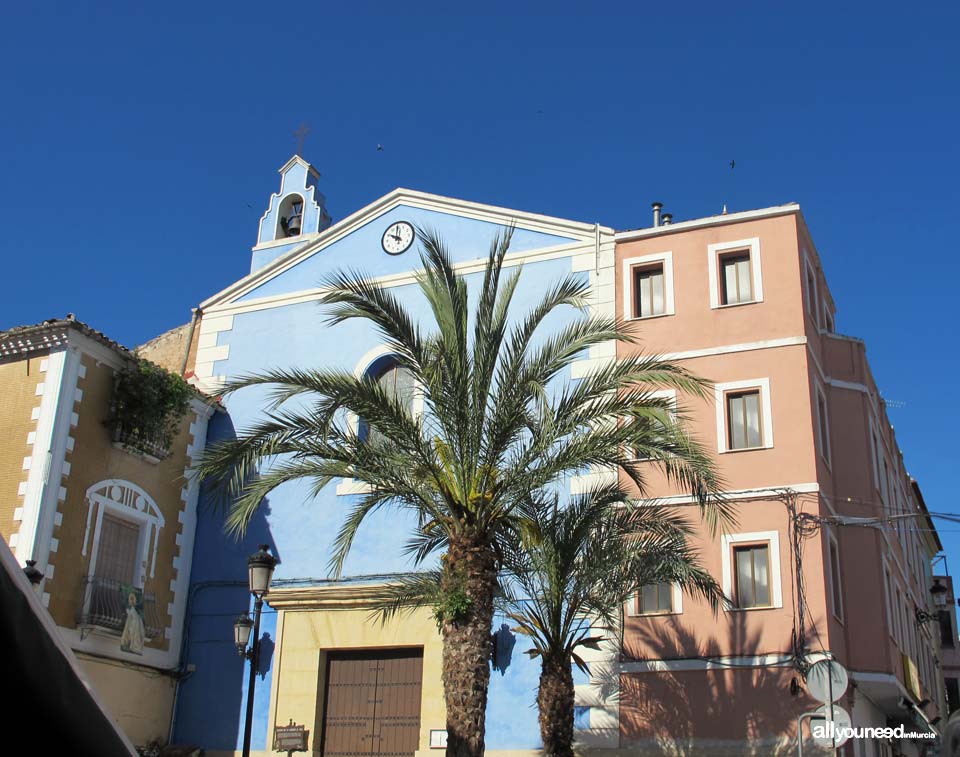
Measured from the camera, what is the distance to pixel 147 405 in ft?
65.6

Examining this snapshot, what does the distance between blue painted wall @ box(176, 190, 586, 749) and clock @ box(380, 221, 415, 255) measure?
0.15m

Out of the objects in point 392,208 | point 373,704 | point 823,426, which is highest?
point 392,208

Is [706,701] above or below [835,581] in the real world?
below

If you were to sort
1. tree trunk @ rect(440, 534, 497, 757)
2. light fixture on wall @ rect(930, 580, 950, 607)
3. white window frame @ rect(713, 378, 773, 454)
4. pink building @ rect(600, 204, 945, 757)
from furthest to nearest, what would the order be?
light fixture on wall @ rect(930, 580, 950, 607) < white window frame @ rect(713, 378, 773, 454) < pink building @ rect(600, 204, 945, 757) < tree trunk @ rect(440, 534, 497, 757)

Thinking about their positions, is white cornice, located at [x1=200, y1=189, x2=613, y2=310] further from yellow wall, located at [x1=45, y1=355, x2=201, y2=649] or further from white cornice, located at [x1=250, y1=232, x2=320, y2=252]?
yellow wall, located at [x1=45, y1=355, x2=201, y2=649]

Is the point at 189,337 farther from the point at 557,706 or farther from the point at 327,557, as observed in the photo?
the point at 557,706

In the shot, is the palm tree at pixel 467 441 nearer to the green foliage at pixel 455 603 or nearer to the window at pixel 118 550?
the green foliage at pixel 455 603

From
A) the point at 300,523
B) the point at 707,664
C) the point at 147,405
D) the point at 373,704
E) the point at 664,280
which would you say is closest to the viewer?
the point at 707,664

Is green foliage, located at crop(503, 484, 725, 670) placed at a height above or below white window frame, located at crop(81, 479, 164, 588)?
below

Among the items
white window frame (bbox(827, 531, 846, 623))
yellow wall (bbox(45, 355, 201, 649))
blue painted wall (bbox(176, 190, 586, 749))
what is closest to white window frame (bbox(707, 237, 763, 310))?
blue painted wall (bbox(176, 190, 586, 749))

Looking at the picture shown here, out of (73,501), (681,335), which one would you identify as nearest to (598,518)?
(681,335)

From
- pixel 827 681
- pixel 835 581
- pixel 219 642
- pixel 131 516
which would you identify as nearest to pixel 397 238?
pixel 131 516

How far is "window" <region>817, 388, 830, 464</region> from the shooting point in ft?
64.3

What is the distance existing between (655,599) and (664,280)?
19.0 feet
